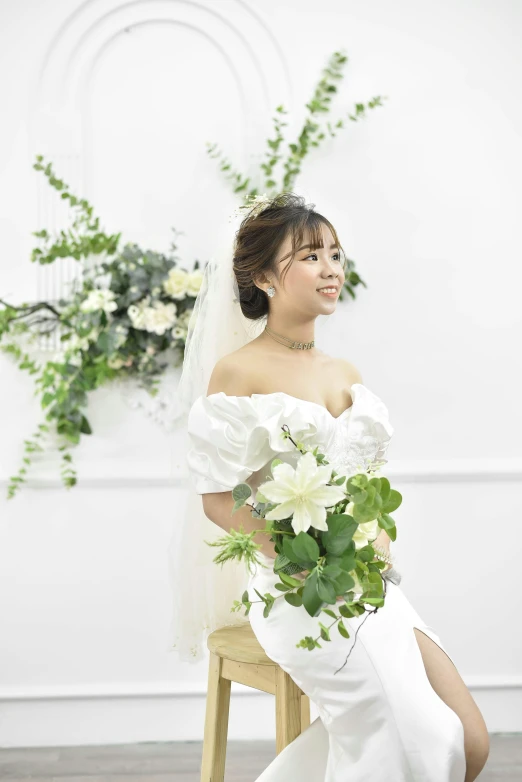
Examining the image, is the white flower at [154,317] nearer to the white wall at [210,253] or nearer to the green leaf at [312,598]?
the white wall at [210,253]

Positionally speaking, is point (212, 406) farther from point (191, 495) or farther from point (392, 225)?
point (392, 225)

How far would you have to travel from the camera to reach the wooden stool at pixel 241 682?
198 cm

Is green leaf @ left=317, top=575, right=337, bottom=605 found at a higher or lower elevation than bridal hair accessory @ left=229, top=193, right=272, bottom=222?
lower

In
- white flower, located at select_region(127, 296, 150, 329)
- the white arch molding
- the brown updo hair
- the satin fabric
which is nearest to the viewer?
the satin fabric

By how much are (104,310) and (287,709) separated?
6.07 feet

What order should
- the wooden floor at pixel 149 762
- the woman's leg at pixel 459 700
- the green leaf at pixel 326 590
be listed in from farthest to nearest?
the wooden floor at pixel 149 762
the woman's leg at pixel 459 700
the green leaf at pixel 326 590

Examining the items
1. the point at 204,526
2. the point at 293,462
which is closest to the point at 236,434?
the point at 293,462

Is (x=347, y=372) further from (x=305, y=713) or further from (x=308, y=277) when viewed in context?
(x=305, y=713)

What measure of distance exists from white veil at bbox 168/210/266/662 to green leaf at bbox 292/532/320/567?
2.73ft

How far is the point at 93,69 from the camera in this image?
343 centimetres

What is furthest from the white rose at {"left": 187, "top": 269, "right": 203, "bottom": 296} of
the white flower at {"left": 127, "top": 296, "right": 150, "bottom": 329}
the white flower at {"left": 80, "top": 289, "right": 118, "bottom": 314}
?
the white flower at {"left": 80, "top": 289, "right": 118, "bottom": 314}

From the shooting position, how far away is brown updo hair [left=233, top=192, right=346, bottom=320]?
7.10 feet

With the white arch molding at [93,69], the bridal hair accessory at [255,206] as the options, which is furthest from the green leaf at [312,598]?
the white arch molding at [93,69]

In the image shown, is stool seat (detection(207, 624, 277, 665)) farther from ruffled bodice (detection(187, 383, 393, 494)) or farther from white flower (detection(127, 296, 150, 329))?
white flower (detection(127, 296, 150, 329))
